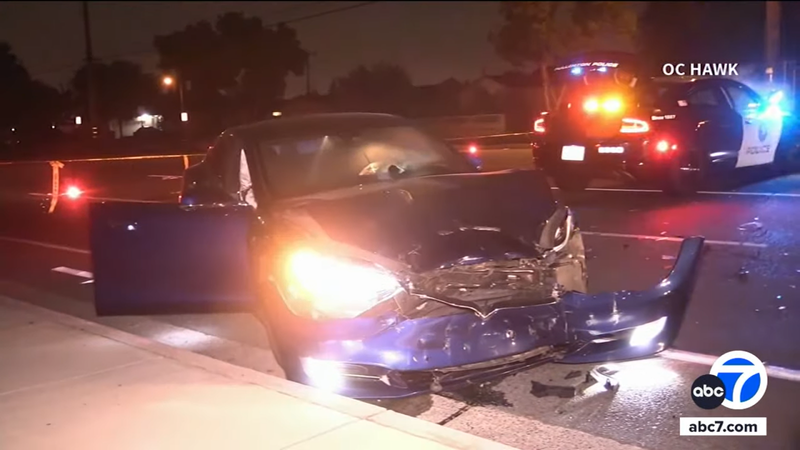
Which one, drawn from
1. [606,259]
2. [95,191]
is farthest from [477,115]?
[606,259]

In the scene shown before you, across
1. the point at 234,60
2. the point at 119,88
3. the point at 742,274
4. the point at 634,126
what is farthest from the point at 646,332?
the point at 234,60

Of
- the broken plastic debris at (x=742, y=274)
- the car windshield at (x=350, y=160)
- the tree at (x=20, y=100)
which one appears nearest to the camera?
the car windshield at (x=350, y=160)

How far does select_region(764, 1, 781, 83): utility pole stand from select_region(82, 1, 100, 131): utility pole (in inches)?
729

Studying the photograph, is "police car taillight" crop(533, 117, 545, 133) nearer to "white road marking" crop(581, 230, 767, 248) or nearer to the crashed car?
"white road marking" crop(581, 230, 767, 248)

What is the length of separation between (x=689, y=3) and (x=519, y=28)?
8.97 feet

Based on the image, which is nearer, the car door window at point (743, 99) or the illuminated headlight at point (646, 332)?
the illuminated headlight at point (646, 332)

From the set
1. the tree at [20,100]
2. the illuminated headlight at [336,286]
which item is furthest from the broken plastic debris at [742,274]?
the tree at [20,100]

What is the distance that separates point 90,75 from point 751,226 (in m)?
22.4

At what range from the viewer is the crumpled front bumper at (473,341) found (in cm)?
447

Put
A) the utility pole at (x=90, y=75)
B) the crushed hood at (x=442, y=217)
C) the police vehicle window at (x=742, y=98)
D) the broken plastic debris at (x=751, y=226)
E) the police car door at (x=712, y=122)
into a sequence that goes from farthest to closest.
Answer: the utility pole at (x=90, y=75), the police vehicle window at (x=742, y=98), the police car door at (x=712, y=122), the broken plastic debris at (x=751, y=226), the crushed hood at (x=442, y=217)

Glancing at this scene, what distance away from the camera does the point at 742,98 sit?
12.9 meters

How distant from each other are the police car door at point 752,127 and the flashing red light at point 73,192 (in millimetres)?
13929

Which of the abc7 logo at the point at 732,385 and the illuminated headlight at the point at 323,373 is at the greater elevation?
the illuminated headlight at the point at 323,373

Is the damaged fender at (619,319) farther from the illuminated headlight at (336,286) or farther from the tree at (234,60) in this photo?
the tree at (234,60)
